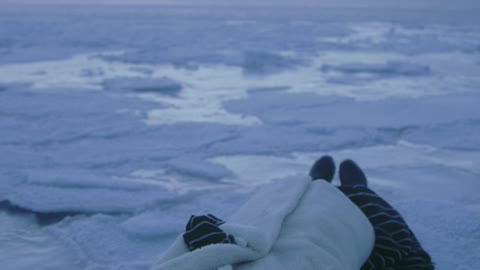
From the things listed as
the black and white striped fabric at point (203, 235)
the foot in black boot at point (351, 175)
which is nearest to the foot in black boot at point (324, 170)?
the foot in black boot at point (351, 175)

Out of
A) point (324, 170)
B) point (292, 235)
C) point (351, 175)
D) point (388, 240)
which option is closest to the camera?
point (292, 235)

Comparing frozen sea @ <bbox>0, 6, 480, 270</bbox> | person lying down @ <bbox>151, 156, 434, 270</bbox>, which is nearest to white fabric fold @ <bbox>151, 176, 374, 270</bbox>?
person lying down @ <bbox>151, 156, 434, 270</bbox>

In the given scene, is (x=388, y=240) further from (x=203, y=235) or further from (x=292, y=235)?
(x=203, y=235)

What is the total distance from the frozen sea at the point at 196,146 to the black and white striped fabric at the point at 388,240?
0.75ft

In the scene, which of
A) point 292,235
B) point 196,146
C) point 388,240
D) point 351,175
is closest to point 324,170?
point 351,175

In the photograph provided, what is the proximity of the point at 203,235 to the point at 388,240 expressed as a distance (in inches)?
30.9

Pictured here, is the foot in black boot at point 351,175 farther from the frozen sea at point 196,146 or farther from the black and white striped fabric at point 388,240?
the black and white striped fabric at point 388,240

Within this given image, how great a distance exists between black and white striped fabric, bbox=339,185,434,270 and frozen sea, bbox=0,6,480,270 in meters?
0.23

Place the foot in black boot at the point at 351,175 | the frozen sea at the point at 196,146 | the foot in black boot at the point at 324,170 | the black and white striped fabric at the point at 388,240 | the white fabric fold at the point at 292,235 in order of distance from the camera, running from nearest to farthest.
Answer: the white fabric fold at the point at 292,235 < the black and white striped fabric at the point at 388,240 < the frozen sea at the point at 196,146 < the foot in black boot at the point at 351,175 < the foot in black boot at the point at 324,170

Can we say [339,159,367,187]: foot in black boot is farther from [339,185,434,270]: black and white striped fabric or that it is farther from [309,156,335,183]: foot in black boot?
[339,185,434,270]: black and white striped fabric

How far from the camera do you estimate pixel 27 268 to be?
2.17m

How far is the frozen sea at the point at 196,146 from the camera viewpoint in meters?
2.46

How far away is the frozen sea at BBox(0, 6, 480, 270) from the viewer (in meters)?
2.46

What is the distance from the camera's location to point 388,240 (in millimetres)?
1870
